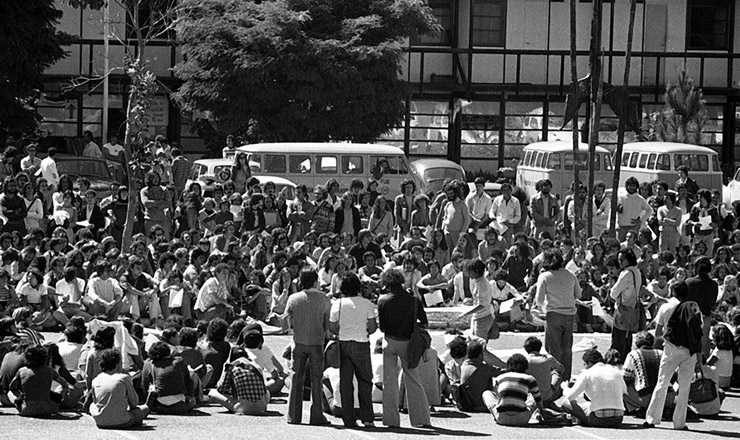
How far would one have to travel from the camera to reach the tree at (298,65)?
37094 mm

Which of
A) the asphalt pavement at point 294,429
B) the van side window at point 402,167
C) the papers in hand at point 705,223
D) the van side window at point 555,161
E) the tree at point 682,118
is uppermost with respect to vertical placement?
the tree at point 682,118

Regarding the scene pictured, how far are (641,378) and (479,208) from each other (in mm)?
10639

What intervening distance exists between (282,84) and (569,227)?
1293cm

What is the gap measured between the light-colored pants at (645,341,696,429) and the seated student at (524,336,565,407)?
3.58 ft

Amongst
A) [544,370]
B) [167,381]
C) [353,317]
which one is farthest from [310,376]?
[544,370]

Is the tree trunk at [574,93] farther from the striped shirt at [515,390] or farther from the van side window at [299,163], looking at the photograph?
the striped shirt at [515,390]

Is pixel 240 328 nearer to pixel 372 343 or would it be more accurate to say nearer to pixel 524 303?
pixel 372 343

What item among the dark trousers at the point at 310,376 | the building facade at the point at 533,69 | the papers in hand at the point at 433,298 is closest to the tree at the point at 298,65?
the building facade at the point at 533,69

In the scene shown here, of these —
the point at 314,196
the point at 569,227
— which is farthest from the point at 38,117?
the point at 569,227

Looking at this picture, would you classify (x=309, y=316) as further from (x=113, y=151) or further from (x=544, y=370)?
(x=113, y=151)

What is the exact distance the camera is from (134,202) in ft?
79.4

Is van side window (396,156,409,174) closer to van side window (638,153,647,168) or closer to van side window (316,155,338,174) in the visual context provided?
van side window (316,155,338,174)

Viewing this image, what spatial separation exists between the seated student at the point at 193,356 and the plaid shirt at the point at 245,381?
0.47m

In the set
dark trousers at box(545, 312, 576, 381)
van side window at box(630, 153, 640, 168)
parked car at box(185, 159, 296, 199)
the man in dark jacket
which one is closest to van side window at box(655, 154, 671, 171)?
van side window at box(630, 153, 640, 168)
